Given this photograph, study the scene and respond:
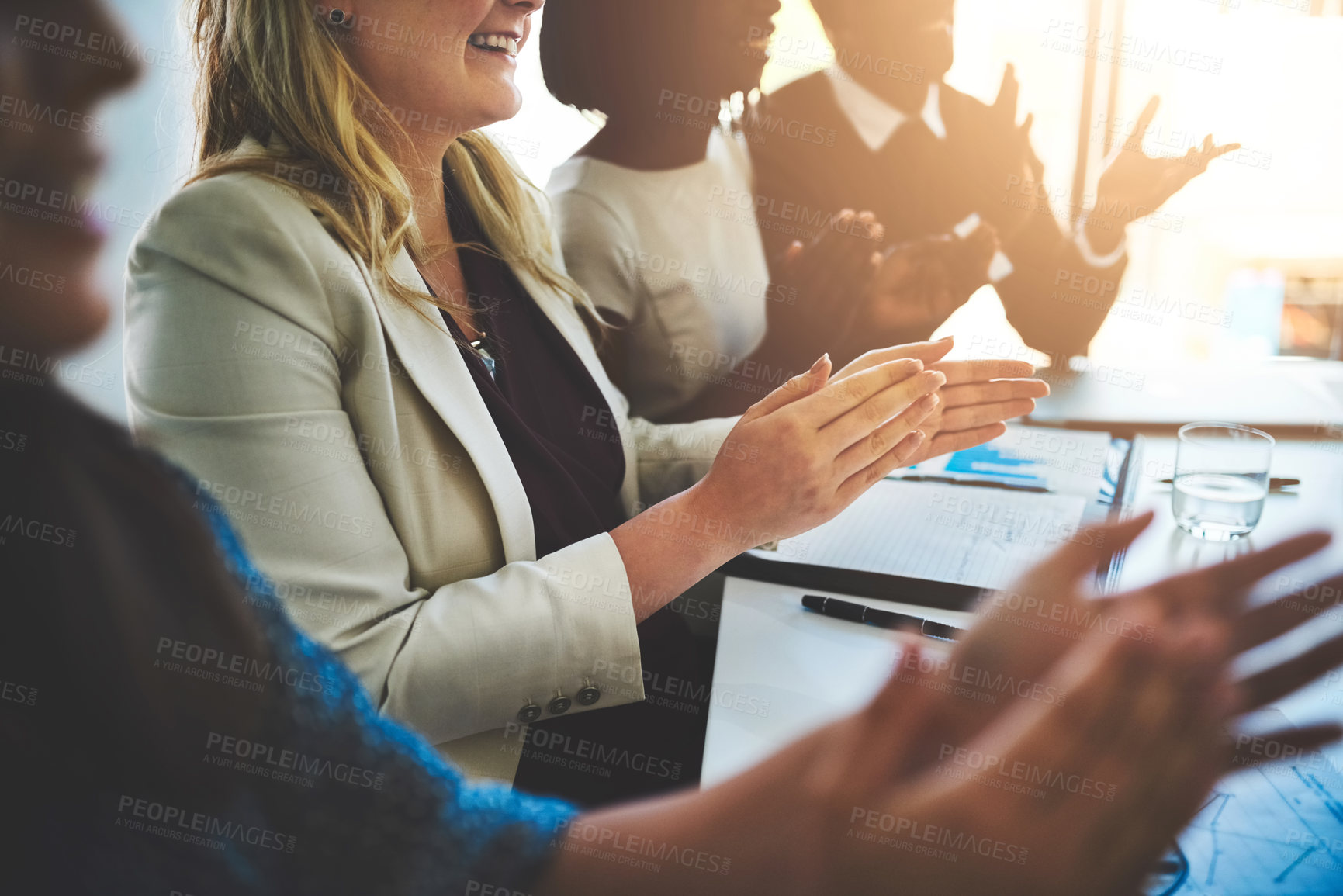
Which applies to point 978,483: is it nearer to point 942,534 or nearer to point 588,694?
point 942,534

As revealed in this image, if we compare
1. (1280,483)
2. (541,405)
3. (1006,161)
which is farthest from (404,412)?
(1006,161)

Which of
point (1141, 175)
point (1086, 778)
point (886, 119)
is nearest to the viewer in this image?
point (1086, 778)

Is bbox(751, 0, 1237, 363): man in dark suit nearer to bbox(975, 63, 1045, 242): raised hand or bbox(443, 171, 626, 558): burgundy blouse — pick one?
bbox(975, 63, 1045, 242): raised hand

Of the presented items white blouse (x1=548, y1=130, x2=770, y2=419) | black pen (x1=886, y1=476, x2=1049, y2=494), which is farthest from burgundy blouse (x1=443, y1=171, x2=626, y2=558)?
black pen (x1=886, y1=476, x2=1049, y2=494)

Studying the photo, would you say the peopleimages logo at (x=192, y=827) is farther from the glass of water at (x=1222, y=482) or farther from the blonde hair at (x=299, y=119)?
the glass of water at (x=1222, y=482)

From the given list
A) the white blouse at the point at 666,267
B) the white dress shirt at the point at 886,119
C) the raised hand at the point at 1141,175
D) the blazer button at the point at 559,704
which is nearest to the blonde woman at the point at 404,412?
the blazer button at the point at 559,704

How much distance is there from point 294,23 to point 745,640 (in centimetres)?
67

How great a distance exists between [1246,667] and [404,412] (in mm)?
616

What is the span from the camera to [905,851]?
1.31 ft

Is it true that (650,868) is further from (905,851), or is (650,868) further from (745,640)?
(745,640)

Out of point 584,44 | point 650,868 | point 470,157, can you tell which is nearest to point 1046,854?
point 650,868

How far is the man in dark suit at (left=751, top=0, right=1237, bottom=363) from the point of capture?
1524mm

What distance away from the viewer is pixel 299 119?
0.71m

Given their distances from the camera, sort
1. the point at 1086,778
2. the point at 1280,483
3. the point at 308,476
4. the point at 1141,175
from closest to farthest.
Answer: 1. the point at 1086,778
2. the point at 308,476
3. the point at 1280,483
4. the point at 1141,175
